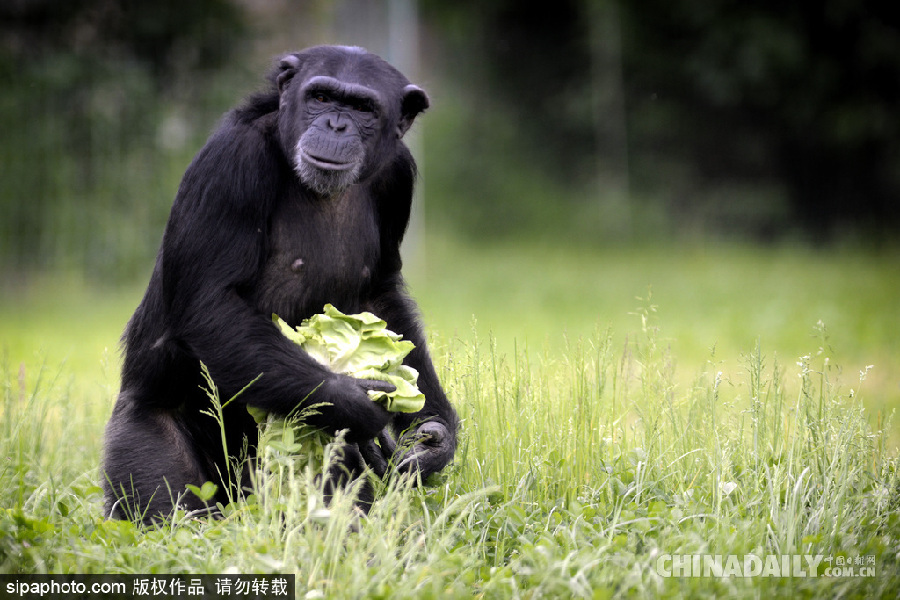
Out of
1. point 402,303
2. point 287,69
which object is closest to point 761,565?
point 402,303

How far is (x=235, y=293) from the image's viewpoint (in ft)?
15.5

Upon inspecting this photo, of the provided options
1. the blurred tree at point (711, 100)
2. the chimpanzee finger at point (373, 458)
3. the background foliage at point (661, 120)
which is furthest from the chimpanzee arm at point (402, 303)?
the blurred tree at point (711, 100)

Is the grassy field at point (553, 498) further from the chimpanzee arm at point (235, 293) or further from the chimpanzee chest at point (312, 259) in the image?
the chimpanzee chest at point (312, 259)

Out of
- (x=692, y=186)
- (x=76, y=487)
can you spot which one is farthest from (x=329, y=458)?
(x=692, y=186)

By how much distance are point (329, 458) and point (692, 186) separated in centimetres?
1947

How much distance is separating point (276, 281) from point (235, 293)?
0.32m

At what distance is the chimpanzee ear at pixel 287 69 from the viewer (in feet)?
17.2

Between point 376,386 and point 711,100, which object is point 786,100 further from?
point 376,386

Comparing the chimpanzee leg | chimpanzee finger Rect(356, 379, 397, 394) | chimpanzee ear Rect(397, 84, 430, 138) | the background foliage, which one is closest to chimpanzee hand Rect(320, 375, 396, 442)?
chimpanzee finger Rect(356, 379, 397, 394)

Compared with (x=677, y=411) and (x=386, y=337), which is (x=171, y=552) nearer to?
(x=386, y=337)

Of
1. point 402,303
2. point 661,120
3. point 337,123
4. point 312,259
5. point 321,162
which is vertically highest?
point 661,120

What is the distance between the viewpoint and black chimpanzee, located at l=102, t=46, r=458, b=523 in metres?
4.65

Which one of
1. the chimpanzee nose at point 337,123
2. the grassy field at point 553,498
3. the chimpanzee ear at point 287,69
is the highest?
the chimpanzee ear at point 287,69

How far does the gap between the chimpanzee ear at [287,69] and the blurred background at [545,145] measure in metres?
8.85
